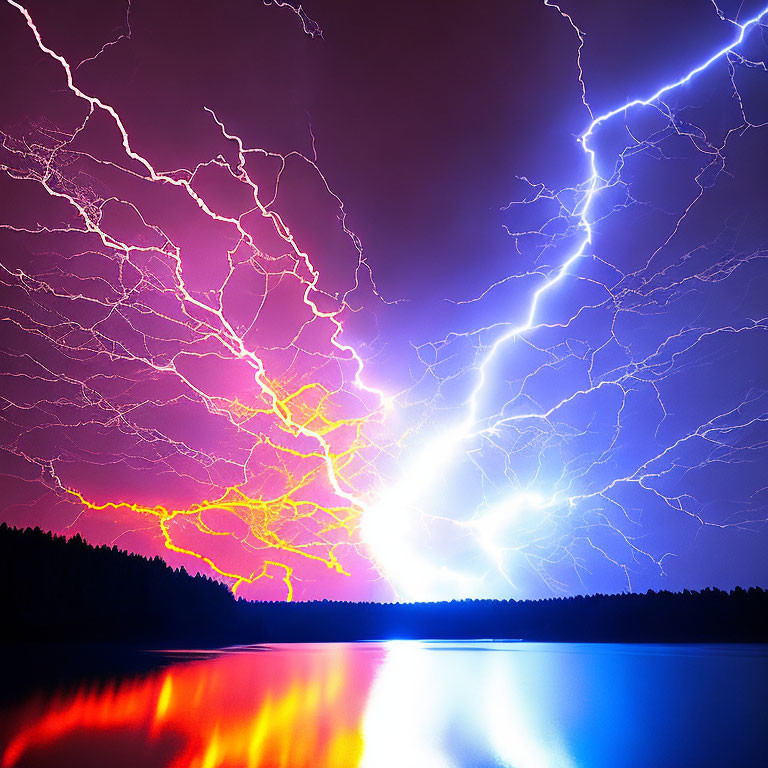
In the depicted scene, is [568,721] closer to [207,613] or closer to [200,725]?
[200,725]

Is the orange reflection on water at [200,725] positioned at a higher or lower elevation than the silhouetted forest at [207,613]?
lower

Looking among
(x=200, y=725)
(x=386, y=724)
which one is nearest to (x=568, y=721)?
(x=386, y=724)

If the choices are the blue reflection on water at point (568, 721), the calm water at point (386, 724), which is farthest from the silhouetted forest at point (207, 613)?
the blue reflection on water at point (568, 721)

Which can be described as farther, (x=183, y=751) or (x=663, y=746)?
(x=663, y=746)

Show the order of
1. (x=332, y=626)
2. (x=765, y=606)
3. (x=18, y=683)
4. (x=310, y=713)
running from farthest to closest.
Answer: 1. (x=332, y=626)
2. (x=765, y=606)
3. (x=18, y=683)
4. (x=310, y=713)

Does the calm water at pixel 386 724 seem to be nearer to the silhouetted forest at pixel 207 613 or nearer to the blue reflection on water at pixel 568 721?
the blue reflection on water at pixel 568 721

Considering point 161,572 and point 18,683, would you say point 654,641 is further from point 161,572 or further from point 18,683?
point 18,683

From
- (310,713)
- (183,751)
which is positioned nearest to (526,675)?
(310,713)
